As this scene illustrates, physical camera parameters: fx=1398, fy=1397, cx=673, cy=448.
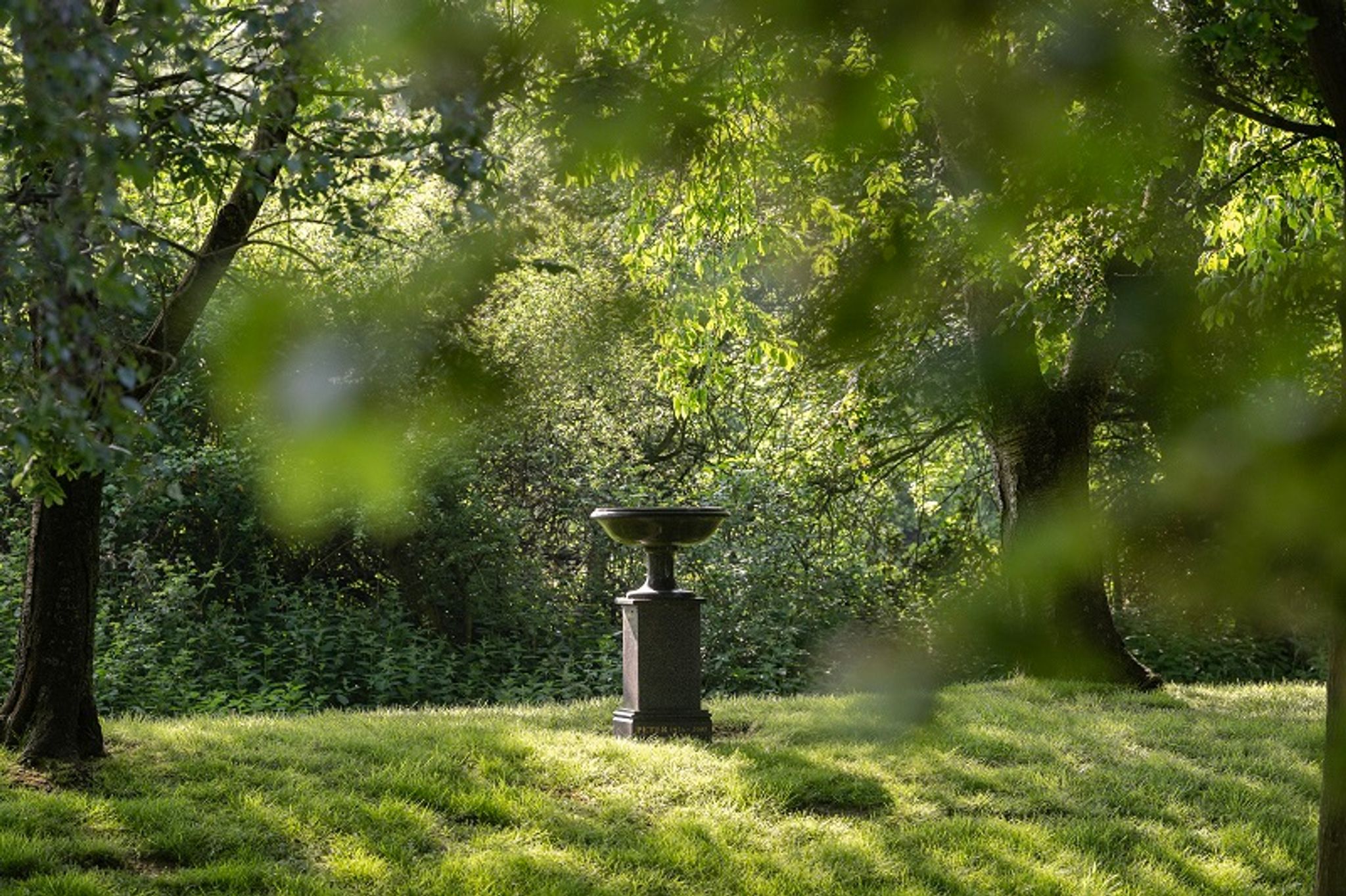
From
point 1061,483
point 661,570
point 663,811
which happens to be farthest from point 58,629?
point 1061,483

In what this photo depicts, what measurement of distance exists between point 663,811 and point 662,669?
184 cm

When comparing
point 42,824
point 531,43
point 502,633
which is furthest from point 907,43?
point 502,633

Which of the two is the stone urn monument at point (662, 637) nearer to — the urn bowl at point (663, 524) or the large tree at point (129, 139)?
the urn bowl at point (663, 524)

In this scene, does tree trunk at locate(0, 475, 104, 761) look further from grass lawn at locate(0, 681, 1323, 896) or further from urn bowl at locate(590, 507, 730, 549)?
urn bowl at locate(590, 507, 730, 549)

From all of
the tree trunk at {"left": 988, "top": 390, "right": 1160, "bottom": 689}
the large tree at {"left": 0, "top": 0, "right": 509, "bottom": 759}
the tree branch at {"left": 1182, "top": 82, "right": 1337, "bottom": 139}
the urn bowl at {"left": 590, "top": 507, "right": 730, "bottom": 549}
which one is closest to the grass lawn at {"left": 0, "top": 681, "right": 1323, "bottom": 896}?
the urn bowl at {"left": 590, "top": 507, "right": 730, "bottom": 549}

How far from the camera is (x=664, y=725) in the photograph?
7766 millimetres

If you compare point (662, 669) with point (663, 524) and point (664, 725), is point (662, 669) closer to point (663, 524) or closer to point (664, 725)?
point (664, 725)

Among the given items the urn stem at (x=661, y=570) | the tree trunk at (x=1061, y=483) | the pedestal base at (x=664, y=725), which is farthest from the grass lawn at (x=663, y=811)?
the tree trunk at (x=1061, y=483)

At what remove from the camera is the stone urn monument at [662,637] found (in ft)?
25.6

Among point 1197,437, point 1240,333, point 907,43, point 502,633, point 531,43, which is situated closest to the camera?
point 907,43

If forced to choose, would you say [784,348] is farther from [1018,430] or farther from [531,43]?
[531,43]

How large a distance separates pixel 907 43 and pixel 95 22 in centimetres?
136

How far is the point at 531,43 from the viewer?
70.2 inches

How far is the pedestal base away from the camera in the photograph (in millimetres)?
7758
